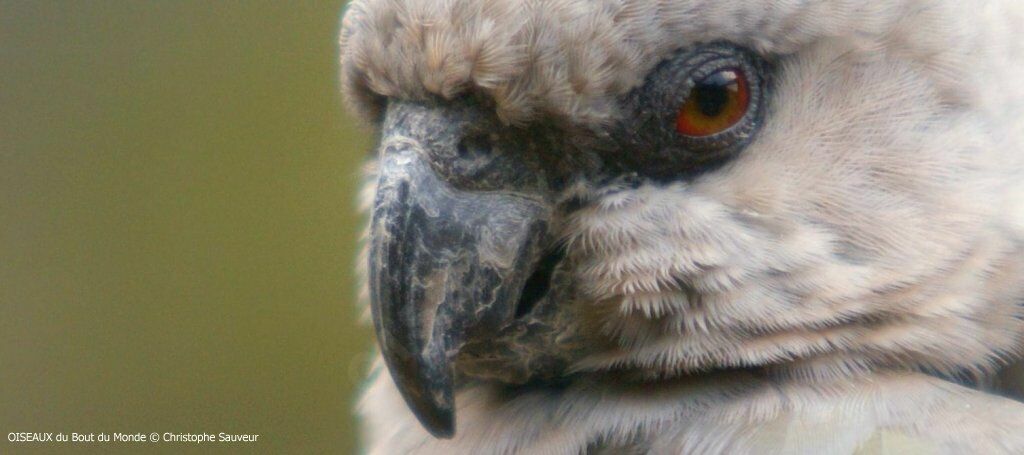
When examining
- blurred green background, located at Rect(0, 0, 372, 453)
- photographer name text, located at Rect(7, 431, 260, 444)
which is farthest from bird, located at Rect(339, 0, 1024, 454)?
photographer name text, located at Rect(7, 431, 260, 444)

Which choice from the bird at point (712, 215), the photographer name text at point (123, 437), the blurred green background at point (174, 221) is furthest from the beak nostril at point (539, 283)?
the photographer name text at point (123, 437)

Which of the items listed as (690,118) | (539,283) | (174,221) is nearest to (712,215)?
(690,118)

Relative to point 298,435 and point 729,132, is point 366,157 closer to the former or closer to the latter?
point 729,132

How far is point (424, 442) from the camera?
1.31 metres

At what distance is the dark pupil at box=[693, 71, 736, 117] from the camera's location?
1.06 m

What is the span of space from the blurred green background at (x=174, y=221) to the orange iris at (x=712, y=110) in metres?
2.30

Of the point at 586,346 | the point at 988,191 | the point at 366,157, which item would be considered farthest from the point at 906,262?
the point at 366,157

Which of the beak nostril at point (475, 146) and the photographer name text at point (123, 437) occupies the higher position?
the beak nostril at point (475, 146)

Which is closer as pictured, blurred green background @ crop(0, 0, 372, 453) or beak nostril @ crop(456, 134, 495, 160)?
beak nostril @ crop(456, 134, 495, 160)

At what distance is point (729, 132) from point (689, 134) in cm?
4

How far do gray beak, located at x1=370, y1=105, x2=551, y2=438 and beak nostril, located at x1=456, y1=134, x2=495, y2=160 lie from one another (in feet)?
0.04

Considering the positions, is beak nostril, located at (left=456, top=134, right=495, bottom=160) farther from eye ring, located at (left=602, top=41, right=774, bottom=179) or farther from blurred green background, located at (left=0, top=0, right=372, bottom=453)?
Result: blurred green background, located at (left=0, top=0, right=372, bottom=453)

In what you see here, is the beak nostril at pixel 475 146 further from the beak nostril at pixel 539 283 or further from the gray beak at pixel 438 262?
the beak nostril at pixel 539 283

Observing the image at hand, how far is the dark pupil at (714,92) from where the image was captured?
106 centimetres
